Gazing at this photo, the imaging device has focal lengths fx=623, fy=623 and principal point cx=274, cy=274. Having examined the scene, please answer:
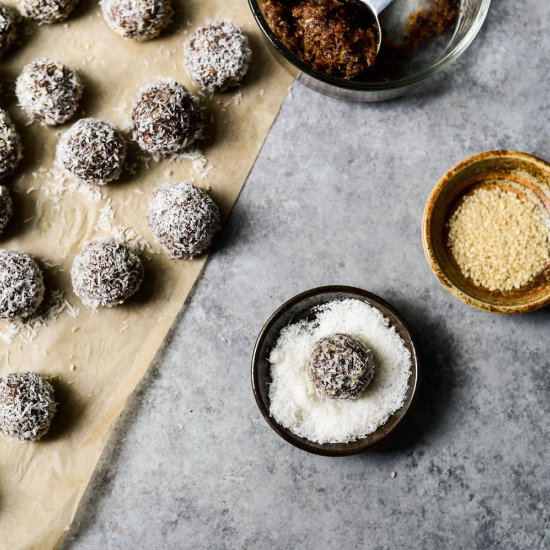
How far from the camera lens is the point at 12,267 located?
2.38 meters

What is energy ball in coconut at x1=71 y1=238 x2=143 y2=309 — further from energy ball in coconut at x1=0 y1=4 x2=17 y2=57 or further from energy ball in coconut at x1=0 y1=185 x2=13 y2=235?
energy ball in coconut at x1=0 y1=4 x2=17 y2=57

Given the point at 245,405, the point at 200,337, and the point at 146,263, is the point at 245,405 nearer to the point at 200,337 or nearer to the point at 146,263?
the point at 200,337

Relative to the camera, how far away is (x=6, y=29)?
2461 mm

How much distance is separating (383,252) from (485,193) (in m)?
0.47

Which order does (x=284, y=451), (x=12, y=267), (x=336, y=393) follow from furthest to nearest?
1. (x=284, y=451)
2. (x=12, y=267)
3. (x=336, y=393)

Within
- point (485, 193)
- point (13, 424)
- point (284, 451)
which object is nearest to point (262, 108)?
point (485, 193)

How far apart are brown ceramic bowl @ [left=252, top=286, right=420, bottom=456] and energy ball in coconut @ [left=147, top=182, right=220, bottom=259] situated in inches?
16.6

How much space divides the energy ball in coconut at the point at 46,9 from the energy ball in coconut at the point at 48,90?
163 millimetres

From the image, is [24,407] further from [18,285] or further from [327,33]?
[327,33]

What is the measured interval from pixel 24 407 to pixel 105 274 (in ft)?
1.92

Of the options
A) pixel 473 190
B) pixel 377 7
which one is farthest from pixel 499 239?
pixel 377 7

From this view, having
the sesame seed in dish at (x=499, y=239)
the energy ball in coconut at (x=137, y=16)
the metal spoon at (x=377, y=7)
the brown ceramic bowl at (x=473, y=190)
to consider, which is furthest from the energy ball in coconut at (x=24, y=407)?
the metal spoon at (x=377, y=7)

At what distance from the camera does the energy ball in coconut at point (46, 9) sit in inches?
96.6

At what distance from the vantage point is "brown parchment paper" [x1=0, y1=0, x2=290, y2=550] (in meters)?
2.50
